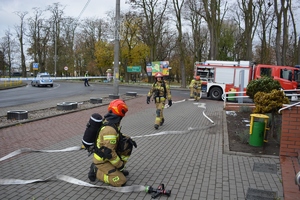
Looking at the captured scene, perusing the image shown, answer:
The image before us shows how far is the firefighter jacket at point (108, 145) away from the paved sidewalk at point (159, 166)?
51 cm

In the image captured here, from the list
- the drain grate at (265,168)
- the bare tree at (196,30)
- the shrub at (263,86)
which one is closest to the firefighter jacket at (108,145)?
the drain grate at (265,168)

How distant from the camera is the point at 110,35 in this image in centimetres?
5219

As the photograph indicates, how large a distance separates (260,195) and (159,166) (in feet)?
6.28

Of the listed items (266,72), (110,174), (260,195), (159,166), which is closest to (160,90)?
(159,166)

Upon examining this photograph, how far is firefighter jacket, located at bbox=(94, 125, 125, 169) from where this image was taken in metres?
4.29

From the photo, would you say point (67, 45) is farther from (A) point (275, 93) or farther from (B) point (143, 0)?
(A) point (275, 93)

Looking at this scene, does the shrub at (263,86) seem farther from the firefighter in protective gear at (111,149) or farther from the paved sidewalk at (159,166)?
the firefighter in protective gear at (111,149)

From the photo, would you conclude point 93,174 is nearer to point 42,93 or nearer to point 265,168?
point 265,168

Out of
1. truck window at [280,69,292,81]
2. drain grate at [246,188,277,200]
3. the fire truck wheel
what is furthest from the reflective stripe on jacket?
truck window at [280,69,292,81]

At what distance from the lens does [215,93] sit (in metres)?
21.3

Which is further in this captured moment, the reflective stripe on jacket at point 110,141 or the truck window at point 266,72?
the truck window at point 266,72

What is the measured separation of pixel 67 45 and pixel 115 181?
60.5 meters

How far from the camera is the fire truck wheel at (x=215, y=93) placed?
21078mm

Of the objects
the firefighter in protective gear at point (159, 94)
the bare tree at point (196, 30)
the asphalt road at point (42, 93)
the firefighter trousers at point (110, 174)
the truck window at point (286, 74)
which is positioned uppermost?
the bare tree at point (196, 30)
